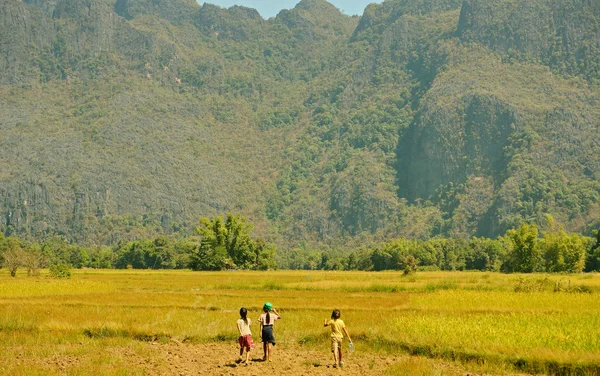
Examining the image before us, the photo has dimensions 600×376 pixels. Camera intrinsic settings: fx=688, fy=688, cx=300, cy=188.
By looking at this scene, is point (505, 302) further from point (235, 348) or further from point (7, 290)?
point (7, 290)

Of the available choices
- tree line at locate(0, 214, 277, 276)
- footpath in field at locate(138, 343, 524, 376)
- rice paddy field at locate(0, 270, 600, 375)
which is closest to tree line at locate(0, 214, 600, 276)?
tree line at locate(0, 214, 277, 276)

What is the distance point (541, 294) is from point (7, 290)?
117 feet

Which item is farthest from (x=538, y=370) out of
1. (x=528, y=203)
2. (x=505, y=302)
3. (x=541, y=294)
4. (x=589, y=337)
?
(x=528, y=203)

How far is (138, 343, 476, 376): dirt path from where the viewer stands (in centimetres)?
2297

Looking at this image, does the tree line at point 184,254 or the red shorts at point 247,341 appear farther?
the tree line at point 184,254

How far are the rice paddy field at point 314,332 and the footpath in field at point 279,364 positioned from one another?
4 centimetres

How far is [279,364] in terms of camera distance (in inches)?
957

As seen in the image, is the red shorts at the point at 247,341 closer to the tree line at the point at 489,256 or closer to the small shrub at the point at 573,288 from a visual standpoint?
the small shrub at the point at 573,288

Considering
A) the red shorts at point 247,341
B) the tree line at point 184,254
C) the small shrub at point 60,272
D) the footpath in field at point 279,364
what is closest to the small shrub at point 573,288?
the footpath in field at point 279,364

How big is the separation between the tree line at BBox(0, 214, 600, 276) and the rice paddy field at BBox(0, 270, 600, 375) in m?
31.6

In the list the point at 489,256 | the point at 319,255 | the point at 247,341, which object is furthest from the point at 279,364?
the point at 319,255

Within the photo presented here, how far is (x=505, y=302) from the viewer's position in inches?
1517

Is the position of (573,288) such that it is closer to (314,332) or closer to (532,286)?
(532,286)

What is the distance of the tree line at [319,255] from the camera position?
87500 mm
